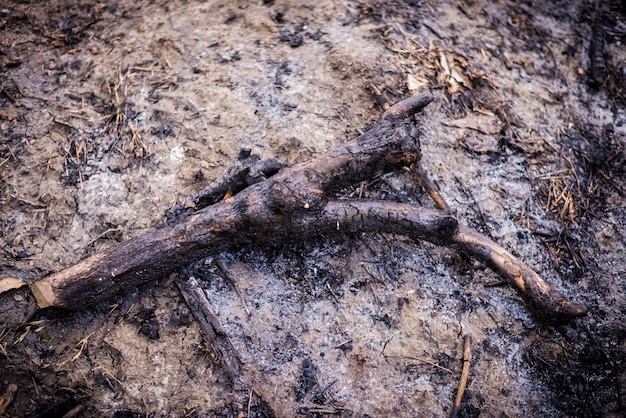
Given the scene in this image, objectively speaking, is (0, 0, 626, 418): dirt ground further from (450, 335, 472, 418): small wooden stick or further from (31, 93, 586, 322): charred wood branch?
(31, 93, 586, 322): charred wood branch

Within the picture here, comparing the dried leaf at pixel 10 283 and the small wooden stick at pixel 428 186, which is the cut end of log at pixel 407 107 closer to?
the small wooden stick at pixel 428 186

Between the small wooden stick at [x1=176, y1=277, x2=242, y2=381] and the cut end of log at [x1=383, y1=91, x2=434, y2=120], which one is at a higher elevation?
the cut end of log at [x1=383, y1=91, x2=434, y2=120]

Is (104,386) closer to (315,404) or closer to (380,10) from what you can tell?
(315,404)

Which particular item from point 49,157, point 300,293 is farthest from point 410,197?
point 49,157

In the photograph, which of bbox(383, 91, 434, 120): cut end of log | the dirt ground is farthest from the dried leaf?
bbox(383, 91, 434, 120): cut end of log

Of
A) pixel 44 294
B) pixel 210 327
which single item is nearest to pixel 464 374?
pixel 210 327

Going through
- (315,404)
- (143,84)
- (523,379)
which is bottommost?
(523,379)

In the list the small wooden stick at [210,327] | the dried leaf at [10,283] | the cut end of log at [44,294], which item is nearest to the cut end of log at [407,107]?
the small wooden stick at [210,327]
